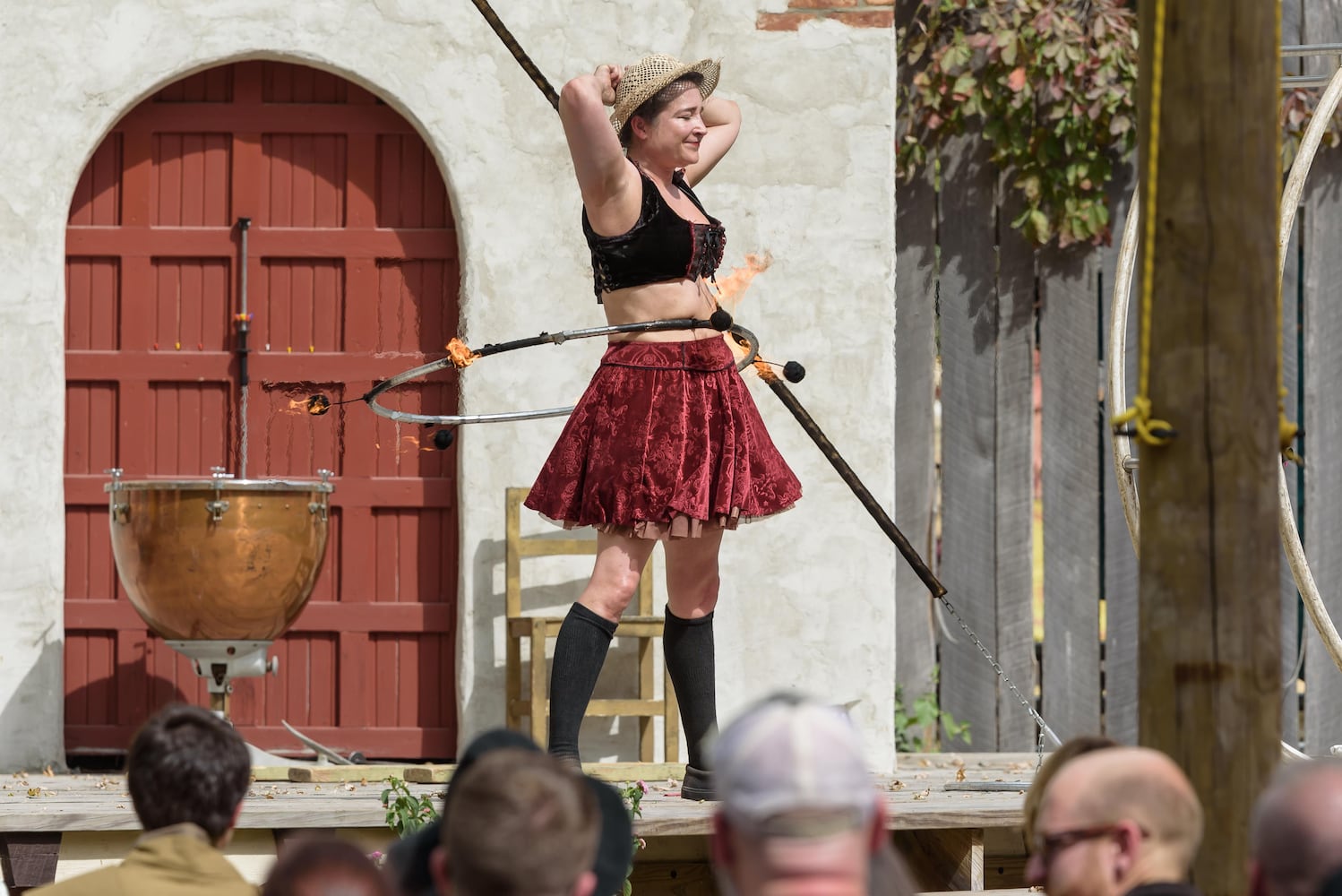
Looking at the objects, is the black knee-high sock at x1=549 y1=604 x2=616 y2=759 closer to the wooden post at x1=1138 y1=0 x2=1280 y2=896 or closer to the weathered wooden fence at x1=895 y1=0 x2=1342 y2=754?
the wooden post at x1=1138 y1=0 x2=1280 y2=896

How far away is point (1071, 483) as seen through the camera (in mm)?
6016

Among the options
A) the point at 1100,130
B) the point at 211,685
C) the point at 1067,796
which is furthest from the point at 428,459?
the point at 1067,796

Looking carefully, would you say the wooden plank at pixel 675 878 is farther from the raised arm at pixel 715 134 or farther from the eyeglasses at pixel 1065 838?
the eyeglasses at pixel 1065 838

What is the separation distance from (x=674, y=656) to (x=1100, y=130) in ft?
8.47

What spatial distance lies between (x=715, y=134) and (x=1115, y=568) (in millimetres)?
2208

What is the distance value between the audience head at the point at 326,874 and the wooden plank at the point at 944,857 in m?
2.61

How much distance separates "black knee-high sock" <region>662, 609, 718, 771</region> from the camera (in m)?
4.26

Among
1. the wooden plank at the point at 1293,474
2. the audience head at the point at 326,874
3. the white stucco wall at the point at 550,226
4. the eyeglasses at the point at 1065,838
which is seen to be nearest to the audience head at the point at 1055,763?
the eyeglasses at the point at 1065,838

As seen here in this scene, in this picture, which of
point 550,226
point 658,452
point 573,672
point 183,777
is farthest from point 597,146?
point 183,777

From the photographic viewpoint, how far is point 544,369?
539 centimetres

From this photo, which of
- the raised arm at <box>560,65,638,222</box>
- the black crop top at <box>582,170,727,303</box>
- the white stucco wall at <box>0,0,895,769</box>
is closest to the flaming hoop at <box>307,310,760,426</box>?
the black crop top at <box>582,170,727,303</box>

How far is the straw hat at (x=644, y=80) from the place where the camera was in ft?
13.5

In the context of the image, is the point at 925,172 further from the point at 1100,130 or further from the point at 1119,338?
the point at 1119,338

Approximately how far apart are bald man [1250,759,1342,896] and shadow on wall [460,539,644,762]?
3.47 m
